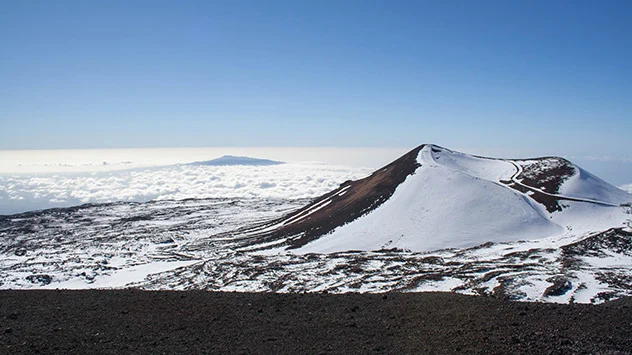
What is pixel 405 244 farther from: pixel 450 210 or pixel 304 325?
pixel 304 325

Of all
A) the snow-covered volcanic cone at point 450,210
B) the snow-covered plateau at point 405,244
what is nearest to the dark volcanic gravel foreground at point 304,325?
the snow-covered plateau at point 405,244

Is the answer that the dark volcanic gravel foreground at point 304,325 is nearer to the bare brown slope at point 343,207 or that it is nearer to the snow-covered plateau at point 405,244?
the snow-covered plateau at point 405,244

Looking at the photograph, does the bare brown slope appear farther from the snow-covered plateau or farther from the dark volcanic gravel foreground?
the dark volcanic gravel foreground

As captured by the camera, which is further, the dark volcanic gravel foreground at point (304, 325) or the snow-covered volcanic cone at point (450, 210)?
the snow-covered volcanic cone at point (450, 210)

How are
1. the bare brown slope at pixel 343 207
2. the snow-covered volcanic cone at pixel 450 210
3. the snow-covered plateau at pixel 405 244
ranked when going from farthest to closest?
the bare brown slope at pixel 343 207
the snow-covered volcanic cone at pixel 450 210
the snow-covered plateau at pixel 405 244

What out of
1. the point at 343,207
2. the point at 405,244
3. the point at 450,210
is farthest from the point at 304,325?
the point at 343,207

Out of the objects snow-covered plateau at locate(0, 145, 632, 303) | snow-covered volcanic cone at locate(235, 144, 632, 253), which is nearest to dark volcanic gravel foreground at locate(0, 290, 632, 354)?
snow-covered plateau at locate(0, 145, 632, 303)
